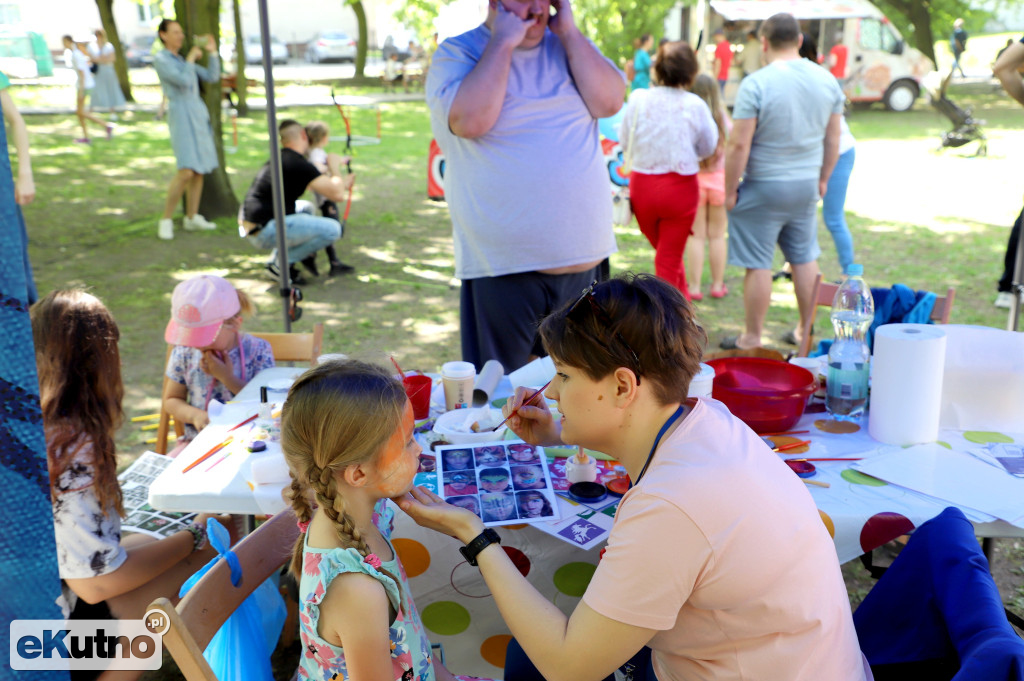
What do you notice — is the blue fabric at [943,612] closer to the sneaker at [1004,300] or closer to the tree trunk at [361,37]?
the sneaker at [1004,300]

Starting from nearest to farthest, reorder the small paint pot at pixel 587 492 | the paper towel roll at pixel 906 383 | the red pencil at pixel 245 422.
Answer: the small paint pot at pixel 587 492 → the paper towel roll at pixel 906 383 → the red pencil at pixel 245 422

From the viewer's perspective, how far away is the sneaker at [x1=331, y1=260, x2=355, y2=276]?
22.0 feet

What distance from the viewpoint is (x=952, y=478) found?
6.33ft

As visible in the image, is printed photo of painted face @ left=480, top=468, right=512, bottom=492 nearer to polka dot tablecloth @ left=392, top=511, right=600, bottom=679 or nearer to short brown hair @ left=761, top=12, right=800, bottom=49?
polka dot tablecloth @ left=392, top=511, right=600, bottom=679

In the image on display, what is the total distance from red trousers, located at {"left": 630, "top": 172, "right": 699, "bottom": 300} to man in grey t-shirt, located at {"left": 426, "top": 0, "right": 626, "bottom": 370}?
2.00 meters

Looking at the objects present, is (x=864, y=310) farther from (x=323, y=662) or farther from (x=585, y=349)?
(x=323, y=662)

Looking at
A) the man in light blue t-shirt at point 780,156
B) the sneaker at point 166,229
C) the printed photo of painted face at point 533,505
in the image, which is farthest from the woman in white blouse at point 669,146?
the sneaker at point 166,229

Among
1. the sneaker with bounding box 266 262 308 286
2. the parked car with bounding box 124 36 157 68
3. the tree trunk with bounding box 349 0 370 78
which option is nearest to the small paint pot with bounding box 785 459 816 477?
the sneaker with bounding box 266 262 308 286

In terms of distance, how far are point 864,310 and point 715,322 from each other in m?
3.03

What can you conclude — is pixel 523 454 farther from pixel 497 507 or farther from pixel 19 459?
pixel 19 459

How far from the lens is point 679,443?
132 centimetres

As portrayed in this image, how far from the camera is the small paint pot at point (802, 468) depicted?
6.40 feet

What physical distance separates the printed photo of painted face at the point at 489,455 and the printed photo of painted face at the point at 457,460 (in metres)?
0.02

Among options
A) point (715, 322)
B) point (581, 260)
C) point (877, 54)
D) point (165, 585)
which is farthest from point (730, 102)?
point (165, 585)
